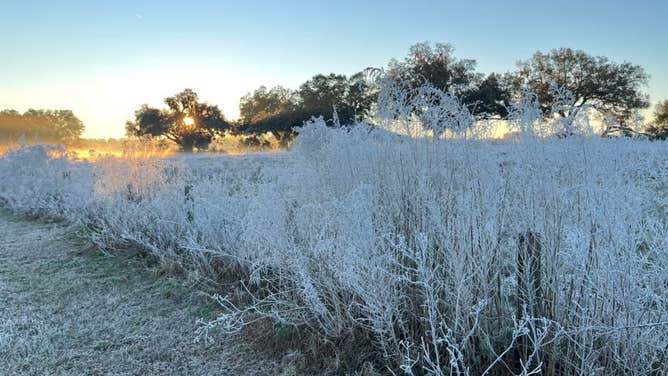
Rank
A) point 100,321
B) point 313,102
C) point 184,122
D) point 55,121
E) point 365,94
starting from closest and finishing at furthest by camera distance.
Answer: point 100,321 → point 365,94 → point 313,102 → point 184,122 → point 55,121

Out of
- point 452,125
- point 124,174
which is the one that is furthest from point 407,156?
point 124,174

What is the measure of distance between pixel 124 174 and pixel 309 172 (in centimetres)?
432

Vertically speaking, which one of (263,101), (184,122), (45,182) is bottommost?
(45,182)

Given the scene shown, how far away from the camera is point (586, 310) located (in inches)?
76.3

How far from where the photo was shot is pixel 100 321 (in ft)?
11.2

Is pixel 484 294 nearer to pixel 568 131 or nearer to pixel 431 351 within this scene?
pixel 431 351

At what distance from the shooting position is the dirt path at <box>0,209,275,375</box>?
2781 mm

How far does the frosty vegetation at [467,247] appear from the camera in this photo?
1.96m

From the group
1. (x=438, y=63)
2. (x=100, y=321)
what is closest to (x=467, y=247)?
(x=100, y=321)

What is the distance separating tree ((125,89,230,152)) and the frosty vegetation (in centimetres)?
3054

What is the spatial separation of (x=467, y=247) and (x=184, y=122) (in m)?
33.0

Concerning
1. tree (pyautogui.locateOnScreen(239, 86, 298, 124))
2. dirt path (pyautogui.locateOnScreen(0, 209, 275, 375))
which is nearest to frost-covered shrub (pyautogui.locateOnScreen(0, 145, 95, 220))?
dirt path (pyautogui.locateOnScreen(0, 209, 275, 375))

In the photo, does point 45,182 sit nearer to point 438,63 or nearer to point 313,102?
point 438,63

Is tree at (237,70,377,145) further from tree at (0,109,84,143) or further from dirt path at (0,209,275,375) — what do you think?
tree at (0,109,84,143)
